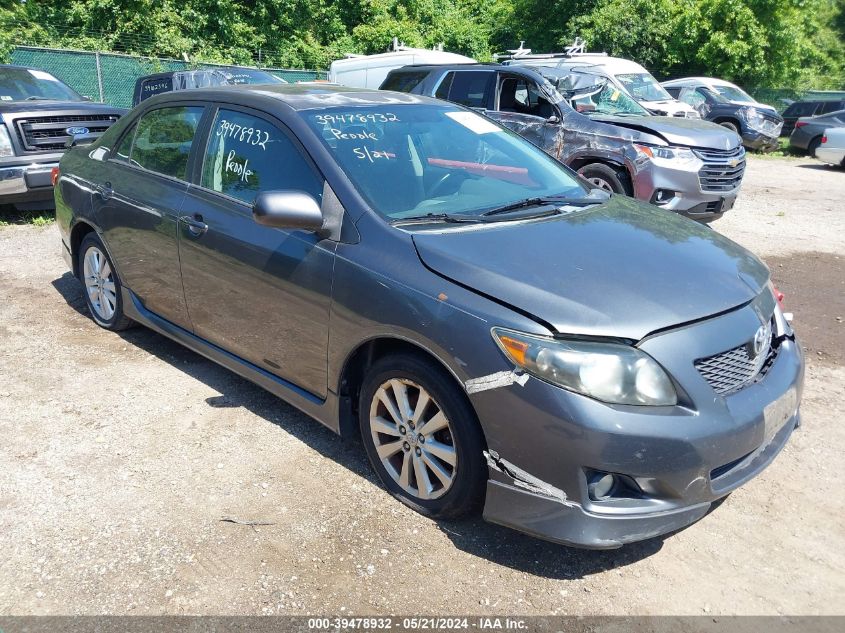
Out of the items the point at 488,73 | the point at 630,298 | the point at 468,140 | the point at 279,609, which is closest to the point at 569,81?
the point at 488,73

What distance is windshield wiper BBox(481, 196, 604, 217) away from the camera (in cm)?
352

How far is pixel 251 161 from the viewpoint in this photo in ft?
12.6

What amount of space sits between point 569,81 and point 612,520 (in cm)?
819

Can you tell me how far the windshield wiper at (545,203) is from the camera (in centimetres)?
352

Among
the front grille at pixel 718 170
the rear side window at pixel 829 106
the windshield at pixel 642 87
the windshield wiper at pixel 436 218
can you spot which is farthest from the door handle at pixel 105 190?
the rear side window at pixel 829 106

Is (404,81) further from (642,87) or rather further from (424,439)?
(424,439)

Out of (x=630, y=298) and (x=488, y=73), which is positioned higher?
(x=488, y=73)

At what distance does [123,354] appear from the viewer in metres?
4.95

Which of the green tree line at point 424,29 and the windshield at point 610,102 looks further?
the green tree line at point 424,29

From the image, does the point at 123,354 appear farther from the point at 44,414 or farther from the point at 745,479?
the point at 745,479

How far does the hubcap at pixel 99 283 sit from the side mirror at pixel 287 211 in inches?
89.1

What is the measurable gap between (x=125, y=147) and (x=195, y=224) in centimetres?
129

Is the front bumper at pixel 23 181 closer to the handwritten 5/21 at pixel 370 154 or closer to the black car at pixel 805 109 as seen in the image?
the handwritten 5/21 at pixel 370 154

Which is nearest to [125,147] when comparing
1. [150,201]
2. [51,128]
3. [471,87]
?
[150,201]
